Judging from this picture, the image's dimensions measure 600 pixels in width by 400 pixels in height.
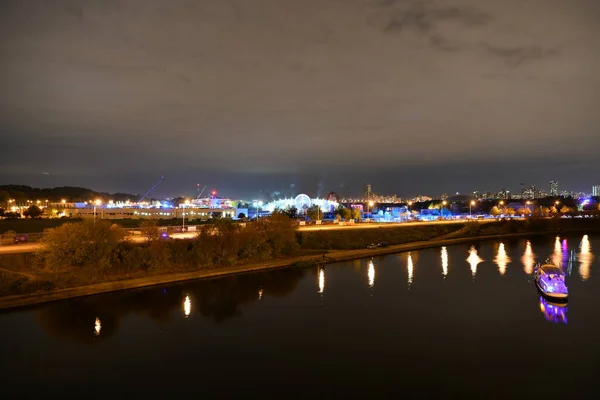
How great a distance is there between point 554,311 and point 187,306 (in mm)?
22878

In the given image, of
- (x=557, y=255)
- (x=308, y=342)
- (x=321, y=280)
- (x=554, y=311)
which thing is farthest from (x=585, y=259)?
(x=308, y=342)

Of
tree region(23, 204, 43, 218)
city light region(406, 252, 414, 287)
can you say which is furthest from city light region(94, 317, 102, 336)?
tree region(23, 204, 43, 218)

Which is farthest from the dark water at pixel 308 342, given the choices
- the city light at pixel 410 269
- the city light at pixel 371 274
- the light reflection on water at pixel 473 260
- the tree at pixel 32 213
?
the tree at pixel 32 213

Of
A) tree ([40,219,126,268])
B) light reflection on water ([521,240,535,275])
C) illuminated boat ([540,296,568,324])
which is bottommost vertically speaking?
illuminated boat ([540,296,568,324])

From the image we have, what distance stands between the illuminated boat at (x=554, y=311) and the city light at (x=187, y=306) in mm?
21138

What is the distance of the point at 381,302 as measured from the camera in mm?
27406

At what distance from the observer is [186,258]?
1358 inches

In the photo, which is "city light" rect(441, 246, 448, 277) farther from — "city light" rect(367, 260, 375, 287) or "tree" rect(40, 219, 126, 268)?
"tree" rect(40, 219, 126, 268)

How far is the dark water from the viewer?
15703 mm

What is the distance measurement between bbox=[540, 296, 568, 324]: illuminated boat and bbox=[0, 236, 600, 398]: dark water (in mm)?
135

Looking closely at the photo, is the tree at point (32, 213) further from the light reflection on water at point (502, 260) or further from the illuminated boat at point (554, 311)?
the illuminated boat at point (554, 311)

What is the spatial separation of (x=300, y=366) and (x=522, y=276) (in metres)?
26.9

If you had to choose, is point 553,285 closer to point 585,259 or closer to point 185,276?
point 585,259

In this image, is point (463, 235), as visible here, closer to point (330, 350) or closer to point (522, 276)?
point (522, 276)
